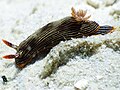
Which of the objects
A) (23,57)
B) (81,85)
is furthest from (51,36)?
(81,85)

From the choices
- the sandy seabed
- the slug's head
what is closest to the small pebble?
the sandy seabed

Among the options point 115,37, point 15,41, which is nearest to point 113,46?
point 115,37

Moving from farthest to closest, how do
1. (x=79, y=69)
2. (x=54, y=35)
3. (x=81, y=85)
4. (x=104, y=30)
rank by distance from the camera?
(x=104, y=30)
(x=54, y=35)
(x=79, y=69)
(x=81, y=85)

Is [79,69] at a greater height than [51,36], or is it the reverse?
[51,36]

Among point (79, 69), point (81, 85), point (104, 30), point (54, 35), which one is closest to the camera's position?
point (81, 85)

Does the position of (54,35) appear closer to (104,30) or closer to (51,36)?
(51,36)

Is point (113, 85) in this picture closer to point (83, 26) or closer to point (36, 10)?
point (83, 26)

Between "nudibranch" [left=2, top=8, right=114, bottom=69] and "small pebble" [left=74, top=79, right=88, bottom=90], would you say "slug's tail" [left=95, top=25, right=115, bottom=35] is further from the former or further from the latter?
"small pebble" [left=74, top=79, right=88, bottom=90]

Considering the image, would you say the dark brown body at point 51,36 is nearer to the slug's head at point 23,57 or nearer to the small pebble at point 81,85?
the slug's head at point 23,57
